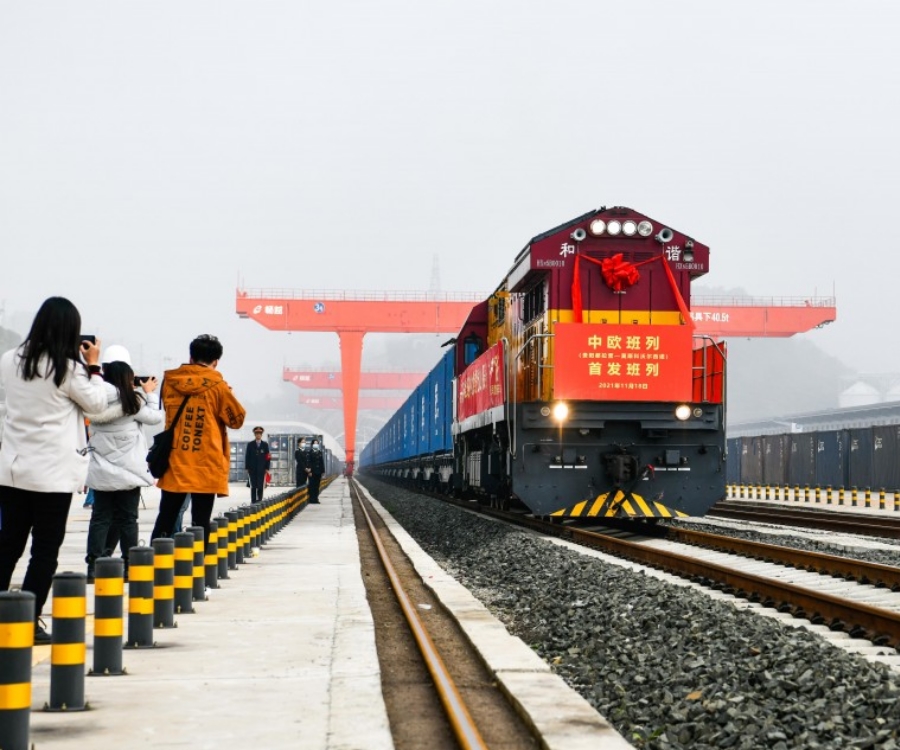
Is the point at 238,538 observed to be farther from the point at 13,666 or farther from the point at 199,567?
the point at 13,666

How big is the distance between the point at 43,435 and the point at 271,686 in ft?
5.10

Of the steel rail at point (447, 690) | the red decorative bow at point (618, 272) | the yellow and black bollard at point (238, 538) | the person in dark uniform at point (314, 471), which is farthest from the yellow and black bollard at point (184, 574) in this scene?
the person in dark uniform at point (314, 471)

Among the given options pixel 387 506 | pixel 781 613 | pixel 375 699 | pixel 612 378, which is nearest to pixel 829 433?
pixel 387 506

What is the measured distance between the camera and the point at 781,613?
8.38 meters

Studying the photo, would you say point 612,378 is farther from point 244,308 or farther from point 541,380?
point 244,308

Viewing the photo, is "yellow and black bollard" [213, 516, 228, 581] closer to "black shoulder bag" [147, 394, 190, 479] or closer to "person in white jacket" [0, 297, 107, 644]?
"black shoulder bag" [147, 394, 190, 479]

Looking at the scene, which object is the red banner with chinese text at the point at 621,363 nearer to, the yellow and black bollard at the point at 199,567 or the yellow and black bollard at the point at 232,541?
the yellow and black bollard at the point at 232,541

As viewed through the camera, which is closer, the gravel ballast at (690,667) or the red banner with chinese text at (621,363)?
the gravel ballast at (690,667)

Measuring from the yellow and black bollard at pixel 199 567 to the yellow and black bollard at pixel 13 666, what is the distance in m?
4.35

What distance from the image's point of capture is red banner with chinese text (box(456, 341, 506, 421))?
16109 mm

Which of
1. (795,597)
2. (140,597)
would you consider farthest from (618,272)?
(140,597)

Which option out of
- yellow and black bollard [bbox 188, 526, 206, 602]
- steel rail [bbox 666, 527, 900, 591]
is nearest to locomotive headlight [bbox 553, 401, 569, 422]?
steel rail [bbox 666, 527, 900, 591]

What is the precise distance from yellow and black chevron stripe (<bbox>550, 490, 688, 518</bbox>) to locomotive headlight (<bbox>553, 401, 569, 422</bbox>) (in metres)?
1.07

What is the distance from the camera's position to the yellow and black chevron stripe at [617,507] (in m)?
14.6
